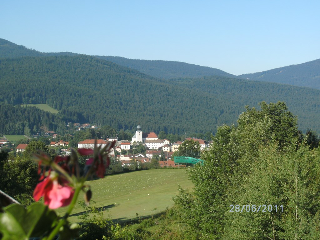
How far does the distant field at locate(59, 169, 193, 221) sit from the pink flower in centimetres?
2586

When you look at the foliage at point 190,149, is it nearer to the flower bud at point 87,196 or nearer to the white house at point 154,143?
the flower bud at point 87,196

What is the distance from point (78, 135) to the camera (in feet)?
411

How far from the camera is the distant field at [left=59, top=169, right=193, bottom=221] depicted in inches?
1284

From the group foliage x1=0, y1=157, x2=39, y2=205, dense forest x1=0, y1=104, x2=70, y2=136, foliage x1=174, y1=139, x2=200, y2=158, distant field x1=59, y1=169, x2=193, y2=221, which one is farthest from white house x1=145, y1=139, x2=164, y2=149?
foliage x1=0, y1=157, x2=39, y2=205

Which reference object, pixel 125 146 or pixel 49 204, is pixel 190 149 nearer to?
pixel 125 146

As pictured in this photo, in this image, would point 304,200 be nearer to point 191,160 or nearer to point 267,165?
point 267,165

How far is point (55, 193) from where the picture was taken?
37.2 inches

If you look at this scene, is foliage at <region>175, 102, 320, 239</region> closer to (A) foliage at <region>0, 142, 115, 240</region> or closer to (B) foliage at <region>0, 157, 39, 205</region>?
(B) foliage at <region>0, 157, 39, 205</region>

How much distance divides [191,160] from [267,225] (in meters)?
51.9

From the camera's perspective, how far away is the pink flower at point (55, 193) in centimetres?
94

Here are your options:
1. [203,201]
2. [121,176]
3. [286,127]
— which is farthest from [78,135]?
[203,201]

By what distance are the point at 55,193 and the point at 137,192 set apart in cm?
4308

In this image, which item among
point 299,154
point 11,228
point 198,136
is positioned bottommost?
point 198,136

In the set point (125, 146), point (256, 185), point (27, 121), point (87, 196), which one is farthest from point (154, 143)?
point (87, 196)
